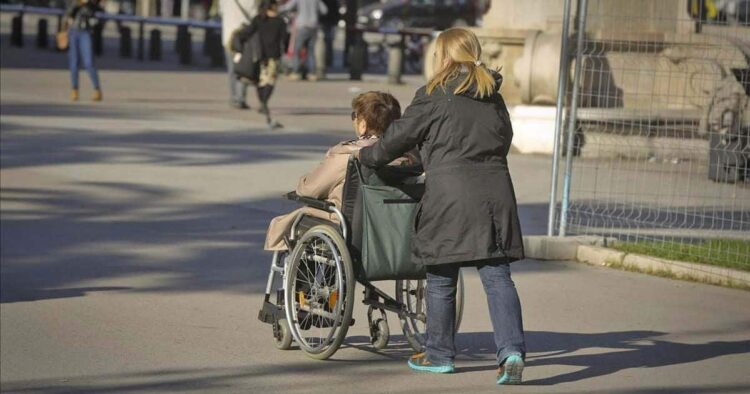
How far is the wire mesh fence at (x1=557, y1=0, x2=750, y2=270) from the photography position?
10273 mm

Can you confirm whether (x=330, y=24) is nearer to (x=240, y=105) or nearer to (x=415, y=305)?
(x=240, y=105)

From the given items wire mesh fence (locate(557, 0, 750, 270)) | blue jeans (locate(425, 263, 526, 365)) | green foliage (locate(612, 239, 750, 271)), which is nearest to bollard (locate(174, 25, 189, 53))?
wire mesh fence (locate(557, 0, 750, 270))

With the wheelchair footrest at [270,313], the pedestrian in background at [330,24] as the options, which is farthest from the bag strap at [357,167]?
the pedestrian in background at [330,24]

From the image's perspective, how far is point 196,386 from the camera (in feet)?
22.4

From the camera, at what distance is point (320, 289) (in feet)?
22.8

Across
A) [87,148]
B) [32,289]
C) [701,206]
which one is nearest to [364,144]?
[32,289]

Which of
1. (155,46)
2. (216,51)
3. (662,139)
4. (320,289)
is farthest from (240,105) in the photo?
(320,289)

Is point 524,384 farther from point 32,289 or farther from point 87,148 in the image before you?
point 87,148

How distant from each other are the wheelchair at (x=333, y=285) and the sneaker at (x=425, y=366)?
107 mm

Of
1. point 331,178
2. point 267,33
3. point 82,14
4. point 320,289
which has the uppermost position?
point 82,14

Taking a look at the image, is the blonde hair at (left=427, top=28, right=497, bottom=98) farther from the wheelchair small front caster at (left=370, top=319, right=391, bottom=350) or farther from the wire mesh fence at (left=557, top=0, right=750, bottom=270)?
the wire mesh fence at (left=557, top=0, right=750, bottom=270)

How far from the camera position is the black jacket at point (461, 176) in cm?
621

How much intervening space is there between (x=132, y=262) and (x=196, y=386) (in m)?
3.39

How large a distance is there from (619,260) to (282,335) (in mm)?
3356
